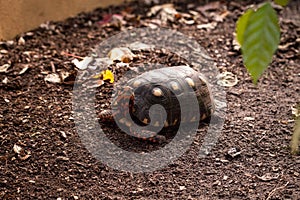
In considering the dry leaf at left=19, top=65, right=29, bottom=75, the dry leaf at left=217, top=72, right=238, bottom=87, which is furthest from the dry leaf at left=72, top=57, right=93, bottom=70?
the dry leaf at left=217, top=72, right=238, bottom=87

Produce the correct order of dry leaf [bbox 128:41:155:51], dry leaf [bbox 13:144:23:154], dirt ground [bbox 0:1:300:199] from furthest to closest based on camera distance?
1. dry leaf [bbox 128:41:155:51]
2. dry leaf [bbox 13:144:23:154]
3. dirt ground [bbox 0:1:300:199]

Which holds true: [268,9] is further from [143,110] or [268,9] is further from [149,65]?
[149,65]

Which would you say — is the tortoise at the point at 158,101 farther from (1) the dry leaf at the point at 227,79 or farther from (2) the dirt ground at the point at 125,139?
(1) the dry leaf at the point at 227,79

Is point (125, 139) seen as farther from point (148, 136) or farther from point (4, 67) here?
point (4, 67)

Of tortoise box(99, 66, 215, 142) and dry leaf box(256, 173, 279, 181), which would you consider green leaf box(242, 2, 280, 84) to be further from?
tortoise box(99, 66, 215, 142)

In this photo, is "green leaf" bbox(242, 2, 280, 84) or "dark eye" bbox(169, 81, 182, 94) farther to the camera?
"dark eye" bbox(169, 81, 182, 94)

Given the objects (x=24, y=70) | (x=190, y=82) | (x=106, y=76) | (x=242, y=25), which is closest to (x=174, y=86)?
(x=190, y=82)

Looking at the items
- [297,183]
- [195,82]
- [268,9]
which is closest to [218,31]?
[195,82]
